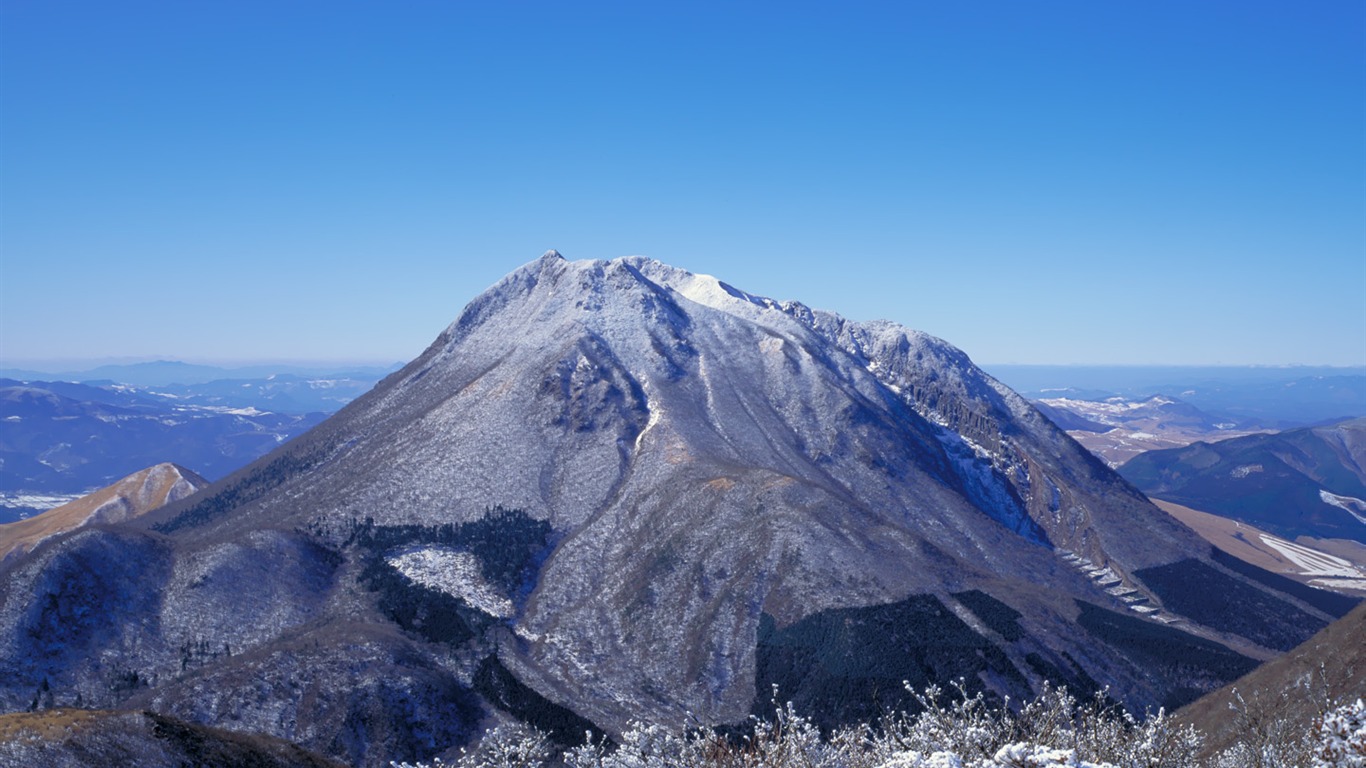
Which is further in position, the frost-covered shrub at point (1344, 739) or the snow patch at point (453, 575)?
the snow patch at point (453, 575)

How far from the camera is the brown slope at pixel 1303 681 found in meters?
74.6

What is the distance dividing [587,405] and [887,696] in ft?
343

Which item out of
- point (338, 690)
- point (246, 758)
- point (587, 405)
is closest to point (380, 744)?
point (338, 690)

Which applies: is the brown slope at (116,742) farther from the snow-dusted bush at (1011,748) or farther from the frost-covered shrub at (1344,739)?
the frost-covered shrub at (1344,739)

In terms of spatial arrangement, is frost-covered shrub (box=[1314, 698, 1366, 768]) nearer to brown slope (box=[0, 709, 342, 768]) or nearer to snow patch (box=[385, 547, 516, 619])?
brown slope (box=[0, 709, 342, 768])

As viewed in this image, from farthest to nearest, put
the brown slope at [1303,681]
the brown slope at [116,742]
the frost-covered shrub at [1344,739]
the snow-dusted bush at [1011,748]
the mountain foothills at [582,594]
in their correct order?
the mountain foothills at [582,594] < the brown slope at [1303,681] < the brown slope at [116,742] < the snow-dusted bush at [1011,748] < the frost-covered shrub at [1344,739]

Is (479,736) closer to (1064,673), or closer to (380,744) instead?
(380,744)

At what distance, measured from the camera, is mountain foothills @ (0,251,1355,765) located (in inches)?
3932

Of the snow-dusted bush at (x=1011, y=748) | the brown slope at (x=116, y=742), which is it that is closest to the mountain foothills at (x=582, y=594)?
the brown slope at (x=116, y=742)

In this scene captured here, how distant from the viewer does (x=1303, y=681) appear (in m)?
80.6

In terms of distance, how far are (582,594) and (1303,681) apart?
307 ft

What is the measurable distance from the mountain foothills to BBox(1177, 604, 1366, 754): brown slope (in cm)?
1766

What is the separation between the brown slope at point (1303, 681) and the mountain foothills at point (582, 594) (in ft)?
57.9

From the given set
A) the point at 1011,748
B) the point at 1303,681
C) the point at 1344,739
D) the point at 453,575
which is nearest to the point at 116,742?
the point at 1011,748
